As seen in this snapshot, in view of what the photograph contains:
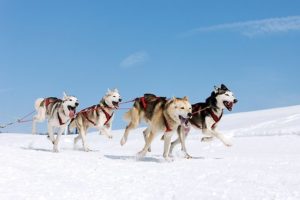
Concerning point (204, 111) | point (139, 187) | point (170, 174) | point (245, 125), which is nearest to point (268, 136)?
point (245, 125)

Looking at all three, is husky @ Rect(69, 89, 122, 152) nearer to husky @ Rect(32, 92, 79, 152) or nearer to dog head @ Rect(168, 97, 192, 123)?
husky @ Rect(32, 92, 79, 152)

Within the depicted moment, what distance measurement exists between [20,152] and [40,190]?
3.24 m

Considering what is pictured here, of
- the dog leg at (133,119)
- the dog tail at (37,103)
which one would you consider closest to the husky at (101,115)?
the dog leg at (133,119)

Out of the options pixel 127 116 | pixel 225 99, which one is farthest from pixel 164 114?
pixel 127 116

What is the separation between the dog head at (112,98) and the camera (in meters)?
11.6

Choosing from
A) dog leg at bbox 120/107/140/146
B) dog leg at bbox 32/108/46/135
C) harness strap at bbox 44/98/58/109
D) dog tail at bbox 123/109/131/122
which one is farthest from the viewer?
dog leg at bbox 32/108/46/135

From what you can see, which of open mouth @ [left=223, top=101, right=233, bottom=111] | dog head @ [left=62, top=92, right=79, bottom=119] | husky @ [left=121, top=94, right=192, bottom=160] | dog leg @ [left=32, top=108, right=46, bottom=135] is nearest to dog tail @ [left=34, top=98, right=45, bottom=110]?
dog leg @ [left=32, top=108, right=46, bottom=135]

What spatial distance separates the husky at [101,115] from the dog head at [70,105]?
0.93 m

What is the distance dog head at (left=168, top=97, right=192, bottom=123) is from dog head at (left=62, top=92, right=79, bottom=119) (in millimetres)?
2657

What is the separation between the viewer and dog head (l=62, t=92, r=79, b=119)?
34.8 feet

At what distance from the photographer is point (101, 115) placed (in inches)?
452

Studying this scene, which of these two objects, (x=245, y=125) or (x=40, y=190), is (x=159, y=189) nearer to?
(x=40, y=190)

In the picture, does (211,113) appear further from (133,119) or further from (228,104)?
(133,119)

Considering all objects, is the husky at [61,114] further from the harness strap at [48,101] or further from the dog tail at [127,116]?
the dog tail at [127,116]
